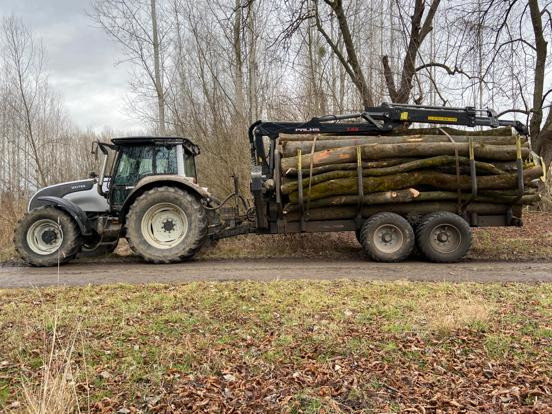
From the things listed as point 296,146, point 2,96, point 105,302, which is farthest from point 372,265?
point 2,96

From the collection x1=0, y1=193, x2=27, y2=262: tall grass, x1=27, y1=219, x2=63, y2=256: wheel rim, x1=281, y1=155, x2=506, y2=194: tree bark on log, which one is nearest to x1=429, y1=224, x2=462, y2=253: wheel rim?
x1=281, y1=155, x2=506, y2=194: tree bark on log

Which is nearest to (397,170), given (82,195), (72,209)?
(72,209)

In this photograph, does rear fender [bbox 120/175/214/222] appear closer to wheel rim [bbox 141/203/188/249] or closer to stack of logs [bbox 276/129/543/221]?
wheel rim [bbox 141/203/188/249]

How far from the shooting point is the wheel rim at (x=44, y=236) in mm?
8023

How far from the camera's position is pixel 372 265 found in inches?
294

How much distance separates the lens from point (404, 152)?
25.6ft

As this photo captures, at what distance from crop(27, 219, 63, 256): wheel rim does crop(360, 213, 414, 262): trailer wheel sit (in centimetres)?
583

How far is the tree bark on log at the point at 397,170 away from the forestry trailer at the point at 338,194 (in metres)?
0.02

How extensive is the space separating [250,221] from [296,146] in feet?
6.27

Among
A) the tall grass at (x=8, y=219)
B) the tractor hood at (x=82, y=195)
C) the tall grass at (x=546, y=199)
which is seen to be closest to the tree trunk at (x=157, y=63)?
the tall grass at (x=8, y=219)

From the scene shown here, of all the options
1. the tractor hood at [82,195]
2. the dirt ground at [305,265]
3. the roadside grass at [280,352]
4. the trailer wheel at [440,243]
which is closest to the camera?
the roadside grass at [280,352]

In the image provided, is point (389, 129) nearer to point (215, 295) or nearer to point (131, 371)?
point (215, 295)

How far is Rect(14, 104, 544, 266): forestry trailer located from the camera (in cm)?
775

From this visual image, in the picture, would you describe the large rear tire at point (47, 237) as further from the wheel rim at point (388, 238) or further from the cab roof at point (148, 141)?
the wheel rim at point (388, 238)
